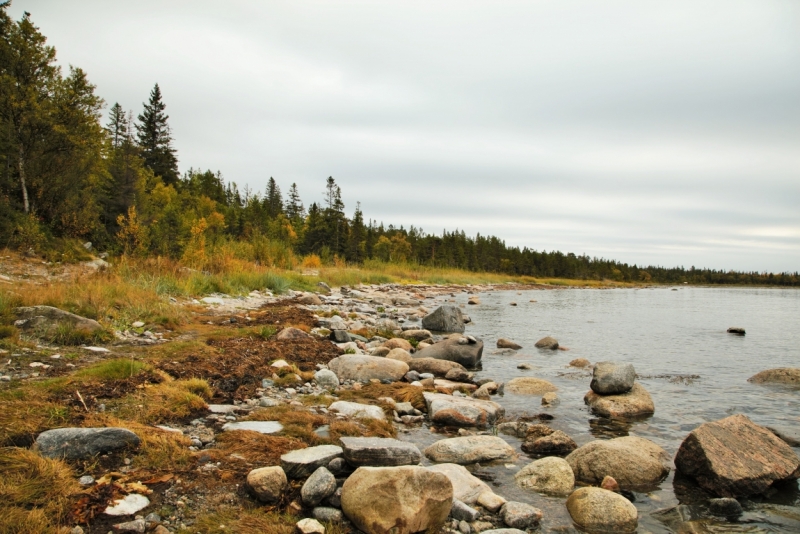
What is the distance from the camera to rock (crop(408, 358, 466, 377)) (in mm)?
8977

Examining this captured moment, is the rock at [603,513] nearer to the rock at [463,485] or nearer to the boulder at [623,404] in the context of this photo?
the rock at [463,485]

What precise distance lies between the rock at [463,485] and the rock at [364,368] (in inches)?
142

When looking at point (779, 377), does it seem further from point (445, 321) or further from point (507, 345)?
point (445, 321)

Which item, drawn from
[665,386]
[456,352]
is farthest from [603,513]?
[456,352]

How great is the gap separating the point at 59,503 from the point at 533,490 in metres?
3.76

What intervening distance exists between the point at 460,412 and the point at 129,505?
410 centimetres

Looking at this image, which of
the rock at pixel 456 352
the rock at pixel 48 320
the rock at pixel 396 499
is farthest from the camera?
the rock at pixel 456 352

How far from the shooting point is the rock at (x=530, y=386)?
26.5 feet

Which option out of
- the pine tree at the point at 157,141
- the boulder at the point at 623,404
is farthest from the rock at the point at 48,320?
the pine tree at the point at 157,141

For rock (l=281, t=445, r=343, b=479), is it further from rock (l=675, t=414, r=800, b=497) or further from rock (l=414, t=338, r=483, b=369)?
rock (l=414, t=338, r=483, b=369)

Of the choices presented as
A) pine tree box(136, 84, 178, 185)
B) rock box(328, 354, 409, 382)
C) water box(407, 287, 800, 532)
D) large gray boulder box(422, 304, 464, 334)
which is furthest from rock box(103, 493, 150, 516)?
pine tree box(136, 84, 178, 185)

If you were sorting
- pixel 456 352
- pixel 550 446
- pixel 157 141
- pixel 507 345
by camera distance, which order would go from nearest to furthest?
pixel 550 446
pixel 456 352
pixel 507 345
pixel 157 141

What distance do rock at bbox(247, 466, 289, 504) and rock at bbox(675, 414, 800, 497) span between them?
4120mm

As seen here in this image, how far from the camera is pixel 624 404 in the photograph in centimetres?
701
